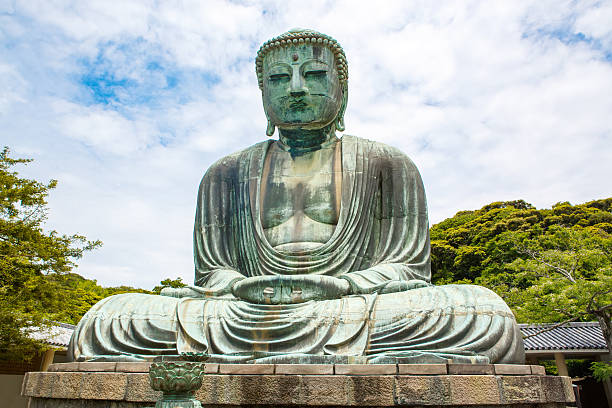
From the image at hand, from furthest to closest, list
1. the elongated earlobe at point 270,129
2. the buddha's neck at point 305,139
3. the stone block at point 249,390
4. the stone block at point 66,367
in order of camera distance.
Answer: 1. the elongated earlobe at point 270,129
2. the buddha's neck at point 305,139
3. the stone block at point 66,367
4. the stone block at point 249,390

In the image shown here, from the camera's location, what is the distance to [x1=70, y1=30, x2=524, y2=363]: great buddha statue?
447cm

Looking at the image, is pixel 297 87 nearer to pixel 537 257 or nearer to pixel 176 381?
pixel 176 381

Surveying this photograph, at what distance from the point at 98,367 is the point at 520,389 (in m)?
3.42

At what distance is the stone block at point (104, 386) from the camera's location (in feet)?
12.9

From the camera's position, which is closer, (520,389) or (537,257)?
(520,389)

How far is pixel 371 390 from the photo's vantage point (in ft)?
11.7

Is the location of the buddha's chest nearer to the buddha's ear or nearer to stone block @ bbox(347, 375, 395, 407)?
the buddha's ear

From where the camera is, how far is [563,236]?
16.0m

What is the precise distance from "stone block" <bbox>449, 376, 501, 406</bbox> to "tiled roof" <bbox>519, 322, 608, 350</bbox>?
14049 millimetres

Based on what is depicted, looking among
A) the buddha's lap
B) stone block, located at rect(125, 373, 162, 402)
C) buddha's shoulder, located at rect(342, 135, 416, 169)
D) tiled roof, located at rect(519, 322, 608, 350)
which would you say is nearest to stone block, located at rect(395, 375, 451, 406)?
the buddha's lap

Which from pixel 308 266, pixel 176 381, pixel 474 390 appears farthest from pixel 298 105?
pixel 176 381

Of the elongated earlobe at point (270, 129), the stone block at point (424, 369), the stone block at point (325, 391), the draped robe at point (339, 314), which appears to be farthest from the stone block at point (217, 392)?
the elongated earlobe at point (270, 129)

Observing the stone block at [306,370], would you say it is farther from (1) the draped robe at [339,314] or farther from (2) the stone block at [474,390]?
(2) the stone block at [474,390]

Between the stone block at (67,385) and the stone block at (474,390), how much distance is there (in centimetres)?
301
